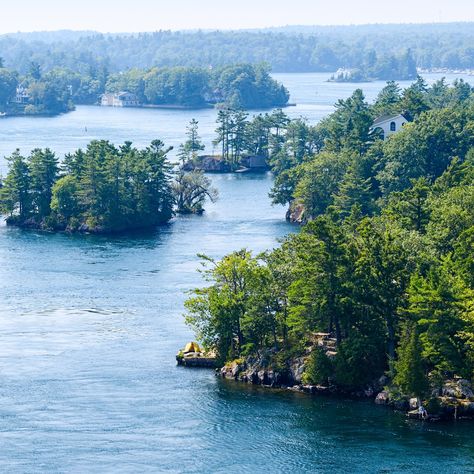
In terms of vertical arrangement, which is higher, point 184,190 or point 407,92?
point 407,92

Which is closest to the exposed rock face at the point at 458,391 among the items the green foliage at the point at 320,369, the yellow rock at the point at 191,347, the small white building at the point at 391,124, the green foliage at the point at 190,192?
the green foliage at the point at 320,369

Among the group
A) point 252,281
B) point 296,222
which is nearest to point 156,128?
point 296,222

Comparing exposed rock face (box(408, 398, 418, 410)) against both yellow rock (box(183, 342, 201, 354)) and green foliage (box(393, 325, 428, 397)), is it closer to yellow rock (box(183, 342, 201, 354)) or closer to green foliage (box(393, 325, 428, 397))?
green foliage (box(393, 325, 428, 397))

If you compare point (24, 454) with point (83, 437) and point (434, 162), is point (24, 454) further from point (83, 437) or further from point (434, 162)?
point (434, 162)

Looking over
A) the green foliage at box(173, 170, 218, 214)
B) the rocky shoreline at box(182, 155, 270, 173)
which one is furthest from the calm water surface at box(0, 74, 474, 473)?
the rocky shoreline at box(182, 155, 270, 173)

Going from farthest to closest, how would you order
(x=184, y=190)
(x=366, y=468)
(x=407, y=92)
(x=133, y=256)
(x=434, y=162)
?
(x=407, y=92) → (x=184, y=190) → (x=434, y=162) → (x=133, y=256) → (x=366, y=468)

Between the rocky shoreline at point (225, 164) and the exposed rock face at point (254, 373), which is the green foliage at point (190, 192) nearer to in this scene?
the rocky shoreline at point (225, 164)
